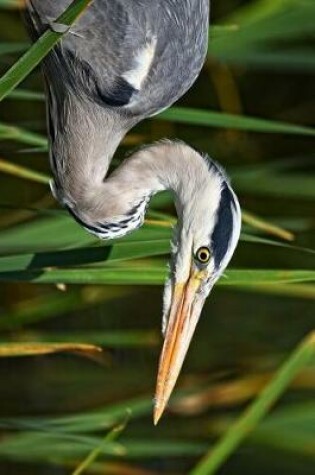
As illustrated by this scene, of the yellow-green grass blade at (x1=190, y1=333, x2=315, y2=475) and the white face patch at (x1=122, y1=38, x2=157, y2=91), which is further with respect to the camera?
the white face patch at (x1=122, y1=38, x2=157, y2=91)

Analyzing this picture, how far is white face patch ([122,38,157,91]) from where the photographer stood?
263 centimetres

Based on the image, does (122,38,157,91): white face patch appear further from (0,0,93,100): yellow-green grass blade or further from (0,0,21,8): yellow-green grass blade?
(0,0,93,100): yellow-green grass blade

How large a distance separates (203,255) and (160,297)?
1.08 m

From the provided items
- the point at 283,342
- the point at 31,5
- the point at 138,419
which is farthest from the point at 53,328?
the point at 31,5

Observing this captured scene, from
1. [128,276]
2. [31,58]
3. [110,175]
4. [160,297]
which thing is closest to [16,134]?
[110,175]

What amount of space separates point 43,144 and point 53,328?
33.1 inches

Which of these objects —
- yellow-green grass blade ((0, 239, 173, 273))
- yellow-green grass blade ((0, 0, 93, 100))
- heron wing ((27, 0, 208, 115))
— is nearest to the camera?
yellow-green grass blade ((0, 0, 93, 100))

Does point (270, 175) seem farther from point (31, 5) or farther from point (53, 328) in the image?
point (31, 5)

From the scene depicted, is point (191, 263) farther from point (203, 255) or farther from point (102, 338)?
point (102, 338)

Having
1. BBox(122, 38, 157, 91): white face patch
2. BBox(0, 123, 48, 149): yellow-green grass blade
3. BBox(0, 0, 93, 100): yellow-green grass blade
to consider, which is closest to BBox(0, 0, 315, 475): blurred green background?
BBox(0, 123, 48, 149): yellow-green grass blade

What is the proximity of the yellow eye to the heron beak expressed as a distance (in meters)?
0.02

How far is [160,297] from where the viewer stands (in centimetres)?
374

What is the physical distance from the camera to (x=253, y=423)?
2.32 metres

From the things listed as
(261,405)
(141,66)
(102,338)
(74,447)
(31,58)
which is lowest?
(102,338)
